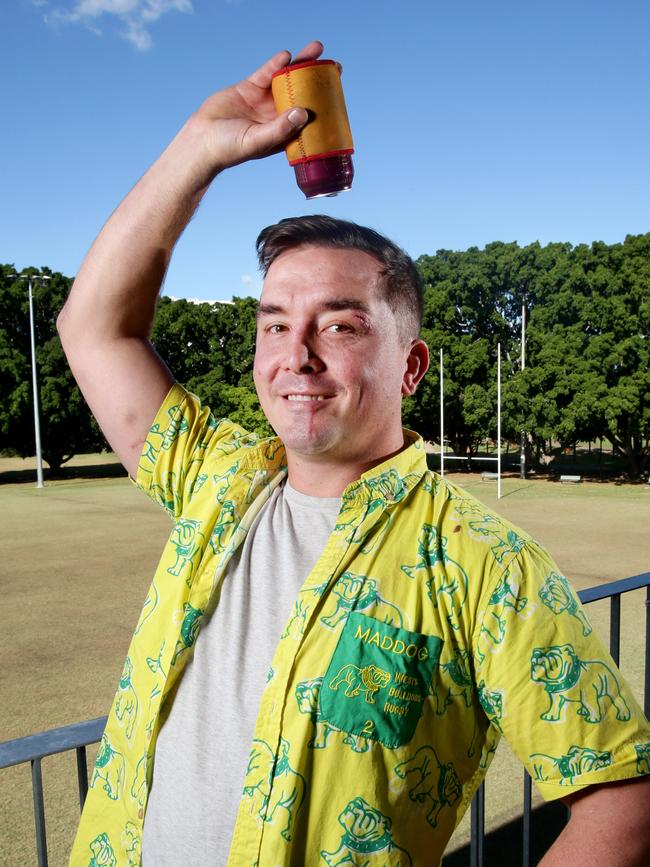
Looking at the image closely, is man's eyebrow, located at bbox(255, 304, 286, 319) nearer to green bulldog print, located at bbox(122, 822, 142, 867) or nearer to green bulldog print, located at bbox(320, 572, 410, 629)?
green bulldog print, located at bbox(320, 572, 410, 629)

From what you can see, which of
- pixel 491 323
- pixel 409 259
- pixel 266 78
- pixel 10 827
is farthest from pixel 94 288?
pixel 491 323

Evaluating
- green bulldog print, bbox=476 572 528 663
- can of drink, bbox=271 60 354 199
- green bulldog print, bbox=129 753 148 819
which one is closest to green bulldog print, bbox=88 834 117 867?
green bulldog print, bbox=129 753 148 819

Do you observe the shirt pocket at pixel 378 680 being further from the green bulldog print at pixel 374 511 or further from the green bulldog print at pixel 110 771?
the green bulldog print at pixel 110 771

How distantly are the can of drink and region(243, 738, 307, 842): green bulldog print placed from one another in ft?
3.63

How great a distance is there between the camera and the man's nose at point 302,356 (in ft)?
5.08

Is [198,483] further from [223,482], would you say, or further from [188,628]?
[188,628]

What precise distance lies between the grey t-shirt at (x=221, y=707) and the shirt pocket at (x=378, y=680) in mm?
148

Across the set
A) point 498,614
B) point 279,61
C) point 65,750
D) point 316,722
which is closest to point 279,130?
point 279,61

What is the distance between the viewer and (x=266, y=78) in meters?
1.74

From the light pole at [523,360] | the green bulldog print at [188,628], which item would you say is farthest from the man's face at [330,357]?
the light pole at [523,360]

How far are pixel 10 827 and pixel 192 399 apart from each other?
3639mm

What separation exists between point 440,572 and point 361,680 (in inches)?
8.9

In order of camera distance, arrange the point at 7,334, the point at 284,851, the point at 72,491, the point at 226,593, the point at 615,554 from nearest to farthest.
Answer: the point at 284,851
the point at 226,593
the point at 615,554
the point at 72,491
the point at 7,334

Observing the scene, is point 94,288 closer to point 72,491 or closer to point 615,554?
point 615,554
